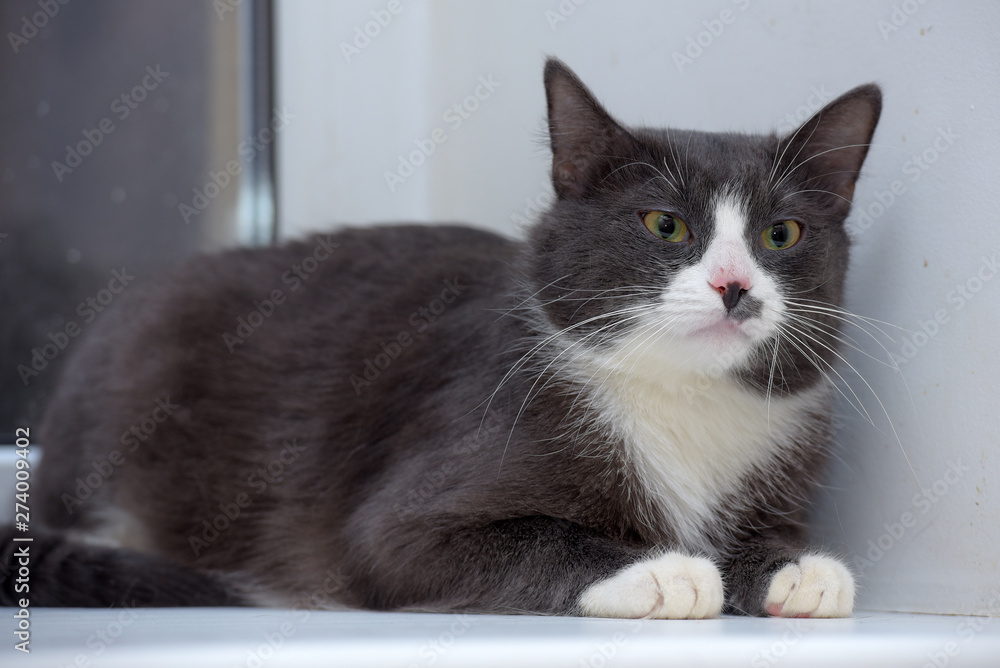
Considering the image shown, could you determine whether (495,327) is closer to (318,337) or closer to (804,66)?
(318,337)

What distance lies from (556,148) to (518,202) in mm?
876

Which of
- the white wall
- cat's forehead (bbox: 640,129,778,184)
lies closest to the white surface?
the white wall

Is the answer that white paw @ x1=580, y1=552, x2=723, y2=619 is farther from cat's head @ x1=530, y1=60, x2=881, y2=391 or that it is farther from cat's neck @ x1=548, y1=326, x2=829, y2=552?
cat's head @ x1=530, y1=60, x2=881, y2=391

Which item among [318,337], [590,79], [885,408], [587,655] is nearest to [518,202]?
[590,79]

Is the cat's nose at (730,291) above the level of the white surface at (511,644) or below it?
above

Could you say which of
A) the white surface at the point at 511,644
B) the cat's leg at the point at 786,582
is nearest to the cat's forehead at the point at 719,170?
the cat's leg at the point at 786,582

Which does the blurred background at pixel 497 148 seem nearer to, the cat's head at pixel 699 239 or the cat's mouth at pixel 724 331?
the cat's head at pixel 699 239

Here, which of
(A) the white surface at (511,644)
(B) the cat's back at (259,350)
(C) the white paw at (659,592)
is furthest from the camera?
(B) the cat's back at (259,350)

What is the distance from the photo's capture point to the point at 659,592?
1.35 metres

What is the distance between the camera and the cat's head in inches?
58.3

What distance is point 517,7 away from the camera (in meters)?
2.61

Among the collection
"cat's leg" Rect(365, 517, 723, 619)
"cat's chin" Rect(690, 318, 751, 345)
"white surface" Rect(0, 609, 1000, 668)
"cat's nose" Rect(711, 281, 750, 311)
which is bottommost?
"cat's leg" Rect(365, 517, 723, 619)

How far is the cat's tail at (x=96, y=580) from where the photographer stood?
1.65 meters

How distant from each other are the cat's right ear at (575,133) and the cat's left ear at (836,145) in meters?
0.32
